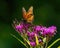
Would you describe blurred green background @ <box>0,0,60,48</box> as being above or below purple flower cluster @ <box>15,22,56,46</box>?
below

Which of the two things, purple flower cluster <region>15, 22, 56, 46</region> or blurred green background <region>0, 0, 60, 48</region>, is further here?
blurred green background <region>0, 0, 60, 48</region>

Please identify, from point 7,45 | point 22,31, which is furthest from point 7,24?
point 22,31

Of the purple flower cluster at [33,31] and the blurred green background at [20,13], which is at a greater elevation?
the purple flower cluster at [33,31]

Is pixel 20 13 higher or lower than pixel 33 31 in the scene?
lower

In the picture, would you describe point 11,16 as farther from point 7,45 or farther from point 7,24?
point 7,45

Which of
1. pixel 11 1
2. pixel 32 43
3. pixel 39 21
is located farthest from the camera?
pixel 11 1

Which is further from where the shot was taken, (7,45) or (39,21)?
(39,21)

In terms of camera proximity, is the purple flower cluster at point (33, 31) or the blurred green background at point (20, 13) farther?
the blurred green background at point (20, 13)

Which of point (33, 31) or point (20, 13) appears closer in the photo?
point (33, 31)
